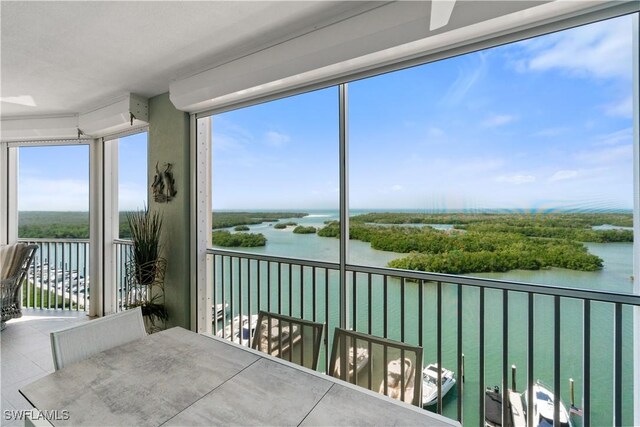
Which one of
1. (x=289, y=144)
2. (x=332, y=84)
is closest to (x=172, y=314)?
(x=289, y=144)

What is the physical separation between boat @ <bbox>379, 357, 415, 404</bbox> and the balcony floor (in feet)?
7.99

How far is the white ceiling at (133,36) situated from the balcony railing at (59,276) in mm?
2058

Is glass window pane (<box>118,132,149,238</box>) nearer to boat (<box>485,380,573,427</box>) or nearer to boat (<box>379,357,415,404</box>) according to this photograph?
boat (<box>379,357,415,404</box>)

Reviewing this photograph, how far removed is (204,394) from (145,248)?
84.8 inches

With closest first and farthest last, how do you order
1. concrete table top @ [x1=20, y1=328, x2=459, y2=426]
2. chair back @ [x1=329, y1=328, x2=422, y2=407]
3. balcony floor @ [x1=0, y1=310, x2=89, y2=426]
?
concrete table top @ [x1=20, y1=328, x2=459, y2=426] < chair back @ [x1=329, y1=328, x2=422, y2=407] < balcony floor @ [x1=0, y1=310, x2=89, y2=426]

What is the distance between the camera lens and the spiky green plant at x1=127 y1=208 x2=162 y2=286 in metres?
2.63

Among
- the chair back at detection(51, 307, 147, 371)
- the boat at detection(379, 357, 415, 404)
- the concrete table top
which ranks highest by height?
the chair back at detection(51, 307, 147, 371)

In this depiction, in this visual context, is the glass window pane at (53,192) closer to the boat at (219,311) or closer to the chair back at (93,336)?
the boat at (219,311)

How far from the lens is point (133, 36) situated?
183 centimetres

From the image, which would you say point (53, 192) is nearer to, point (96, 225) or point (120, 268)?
point (96, 225)

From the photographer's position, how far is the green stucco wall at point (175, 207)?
2.71 meters

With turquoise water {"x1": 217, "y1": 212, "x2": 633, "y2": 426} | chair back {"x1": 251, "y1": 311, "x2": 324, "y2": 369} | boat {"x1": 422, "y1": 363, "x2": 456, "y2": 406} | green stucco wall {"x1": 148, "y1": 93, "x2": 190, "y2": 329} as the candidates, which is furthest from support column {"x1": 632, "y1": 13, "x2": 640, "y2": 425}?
green stucco wall {"x1": 148, "y1": 93, "x2": 190, "y2": 329}

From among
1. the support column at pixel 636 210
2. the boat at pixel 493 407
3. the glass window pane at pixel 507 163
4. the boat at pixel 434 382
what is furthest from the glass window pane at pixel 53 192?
the support column at pixel 636 210

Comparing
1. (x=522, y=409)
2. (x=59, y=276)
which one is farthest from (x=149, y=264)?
(x=522, y=409)
